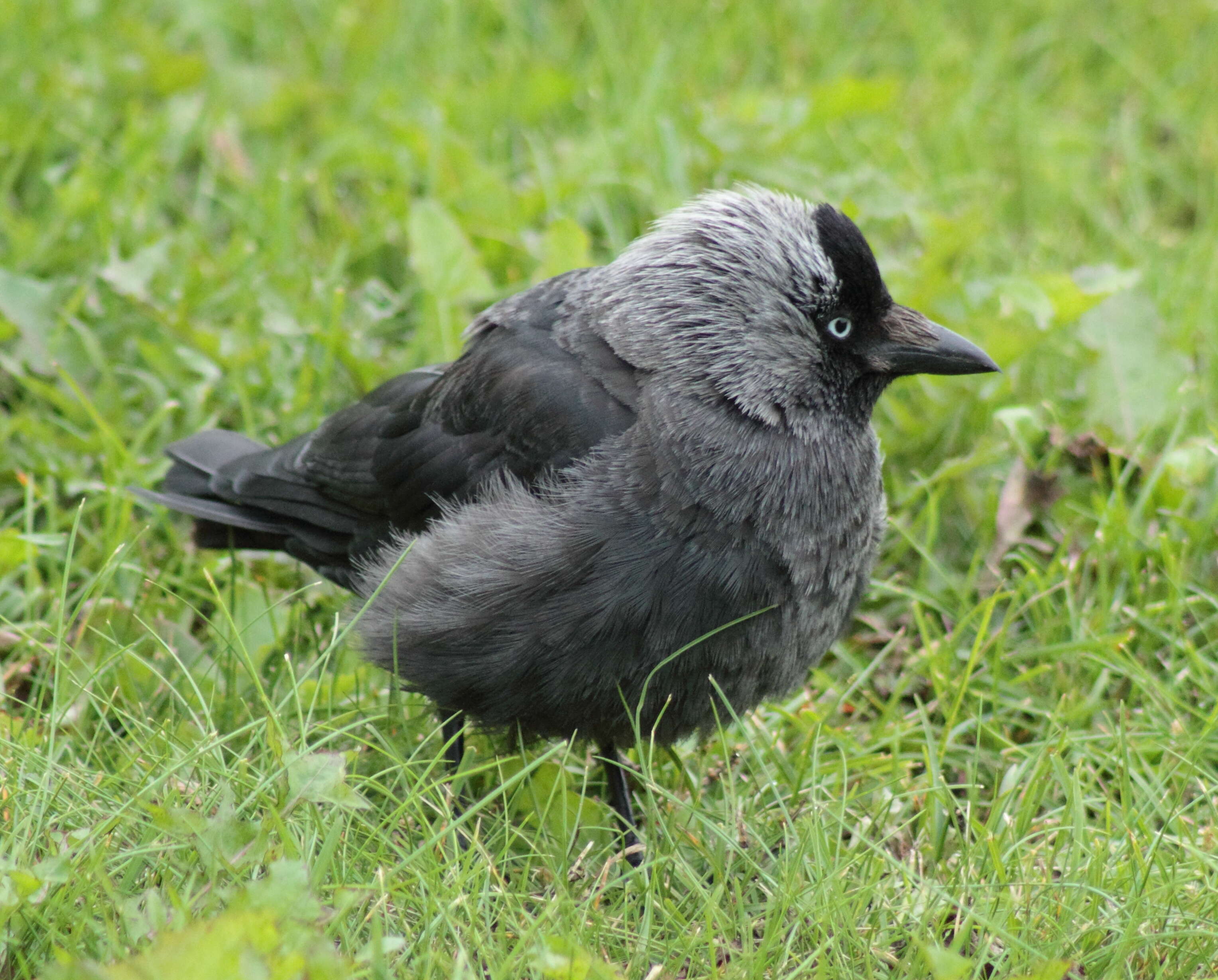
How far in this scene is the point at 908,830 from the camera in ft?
11.1

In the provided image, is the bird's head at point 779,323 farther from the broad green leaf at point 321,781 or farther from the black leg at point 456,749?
the broad green leaf at point 321,781

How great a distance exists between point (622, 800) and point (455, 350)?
176 cm

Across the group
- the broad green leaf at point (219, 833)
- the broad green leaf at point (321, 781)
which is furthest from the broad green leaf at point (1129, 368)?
the broad green leaf at point (219, 833)

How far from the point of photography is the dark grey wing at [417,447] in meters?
3.41

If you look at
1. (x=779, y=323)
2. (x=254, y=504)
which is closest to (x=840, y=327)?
(x=779, y=323)

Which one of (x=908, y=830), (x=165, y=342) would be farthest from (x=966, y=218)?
(x=165, y=342)

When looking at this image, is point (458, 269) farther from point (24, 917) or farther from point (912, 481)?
point (24, 917)

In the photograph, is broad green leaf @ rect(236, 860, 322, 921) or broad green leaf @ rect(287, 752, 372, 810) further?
broad green leaf @ rect(287, 752, 372, 810)

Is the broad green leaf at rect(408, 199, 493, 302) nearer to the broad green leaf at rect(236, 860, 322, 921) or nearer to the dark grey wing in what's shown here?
the dark grey wing

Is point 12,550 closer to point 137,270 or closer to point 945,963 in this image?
point 137,270

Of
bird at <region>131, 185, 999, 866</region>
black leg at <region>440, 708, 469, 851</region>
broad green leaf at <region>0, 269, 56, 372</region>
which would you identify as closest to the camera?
bird at <region>131, 185, 999, 866</region>

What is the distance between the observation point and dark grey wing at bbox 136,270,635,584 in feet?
11.2

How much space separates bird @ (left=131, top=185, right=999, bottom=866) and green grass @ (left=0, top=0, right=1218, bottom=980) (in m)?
0.25

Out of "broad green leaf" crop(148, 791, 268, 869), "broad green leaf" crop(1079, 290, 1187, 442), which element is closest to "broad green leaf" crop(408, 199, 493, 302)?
"broad green leaf" crop(1079, 290, 1187, 442)
